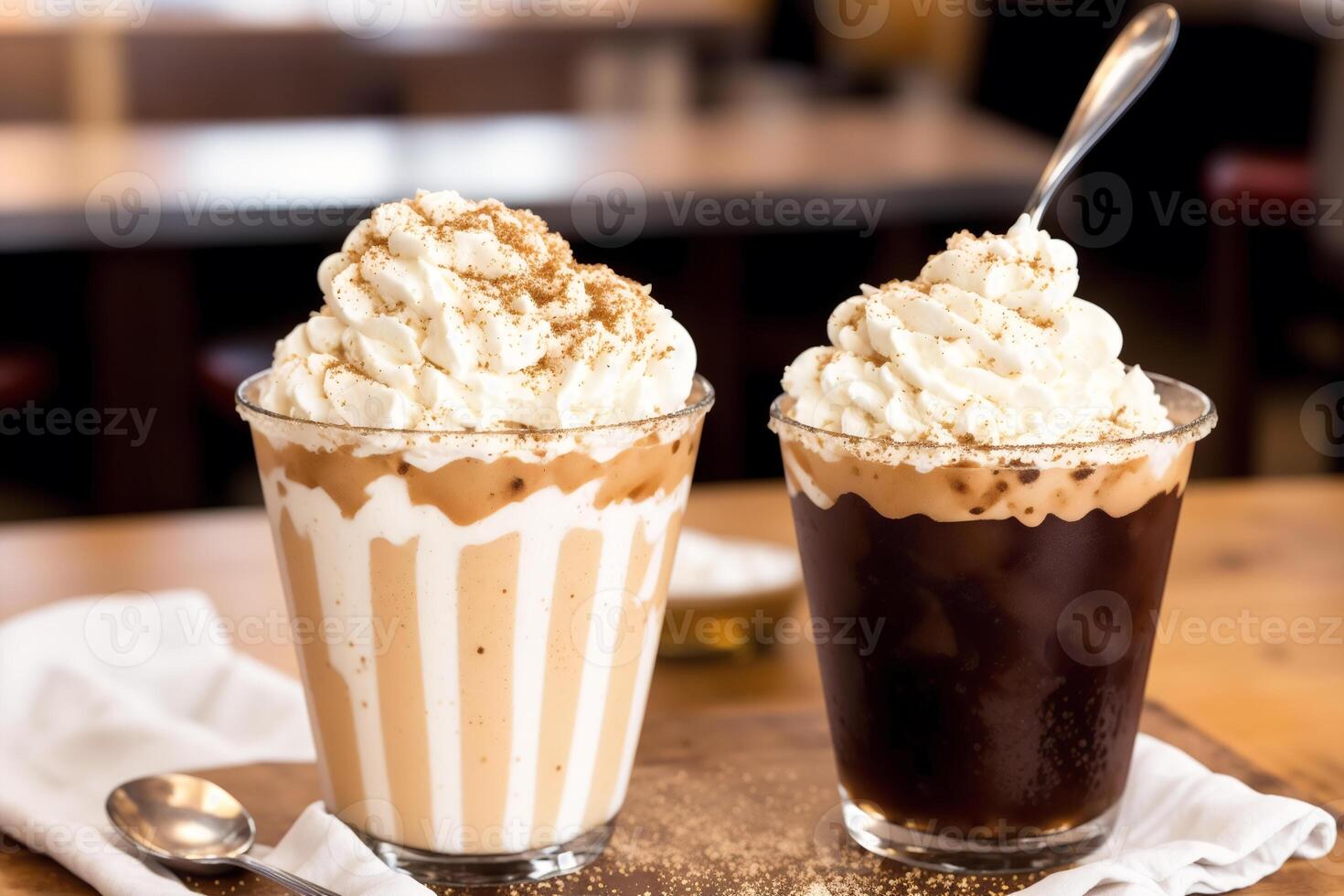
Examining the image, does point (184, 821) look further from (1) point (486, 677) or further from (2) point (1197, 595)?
(2) point (1197, 595)

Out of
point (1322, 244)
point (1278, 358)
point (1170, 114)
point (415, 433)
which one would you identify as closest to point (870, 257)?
point (1322, 244)

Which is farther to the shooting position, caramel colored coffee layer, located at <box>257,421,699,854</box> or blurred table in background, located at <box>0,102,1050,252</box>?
blurred table in background, located at <box>0,102,1050,252</box>

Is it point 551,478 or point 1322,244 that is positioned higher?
point 551,478

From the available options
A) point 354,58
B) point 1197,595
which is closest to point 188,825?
point 1197,595

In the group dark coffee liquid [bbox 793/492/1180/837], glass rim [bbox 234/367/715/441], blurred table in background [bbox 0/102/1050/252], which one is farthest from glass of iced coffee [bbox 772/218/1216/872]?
blurred table in background [bbox 0/102/1050/252]

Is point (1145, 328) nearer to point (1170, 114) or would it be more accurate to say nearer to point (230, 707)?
point (1170, 114)

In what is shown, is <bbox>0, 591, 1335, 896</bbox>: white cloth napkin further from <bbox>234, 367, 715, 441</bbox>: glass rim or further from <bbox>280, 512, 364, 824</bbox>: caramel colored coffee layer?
<bbox>234, 367, 715, 441</bbox>: glass rim
